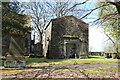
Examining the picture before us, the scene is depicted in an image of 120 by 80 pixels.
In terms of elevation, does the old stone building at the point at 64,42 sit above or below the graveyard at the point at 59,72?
above

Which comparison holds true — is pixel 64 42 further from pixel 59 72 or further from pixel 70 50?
pixel 59 72

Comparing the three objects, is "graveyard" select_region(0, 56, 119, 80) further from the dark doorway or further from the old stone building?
the dark doorway

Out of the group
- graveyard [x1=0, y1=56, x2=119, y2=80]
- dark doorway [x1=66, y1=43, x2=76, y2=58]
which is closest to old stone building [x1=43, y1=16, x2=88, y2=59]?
dark doorway [x1=66, y1=43, x2=76, y2=58]

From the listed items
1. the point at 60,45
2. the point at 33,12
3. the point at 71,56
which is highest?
the point at 33,12

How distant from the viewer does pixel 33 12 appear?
853 inches

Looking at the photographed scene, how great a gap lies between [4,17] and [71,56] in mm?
9904

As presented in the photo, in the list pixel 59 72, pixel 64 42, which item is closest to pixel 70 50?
pixel 64 42

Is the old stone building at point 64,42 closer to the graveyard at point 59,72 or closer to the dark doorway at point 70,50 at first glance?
the dark doorway at point 70,50

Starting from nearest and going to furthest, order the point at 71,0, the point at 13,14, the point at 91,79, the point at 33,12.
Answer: the point at 91,79
the point at 71,0
the point at 13,14
the point at 33,12

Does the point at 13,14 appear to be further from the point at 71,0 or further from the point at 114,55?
the point at 114,55

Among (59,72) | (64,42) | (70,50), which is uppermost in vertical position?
(64,42)

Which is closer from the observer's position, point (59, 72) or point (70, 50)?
point (59, 72)

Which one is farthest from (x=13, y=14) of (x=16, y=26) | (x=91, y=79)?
(x=91, y=79)

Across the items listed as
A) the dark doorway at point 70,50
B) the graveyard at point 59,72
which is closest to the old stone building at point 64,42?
the dark doorway at point 70,50
